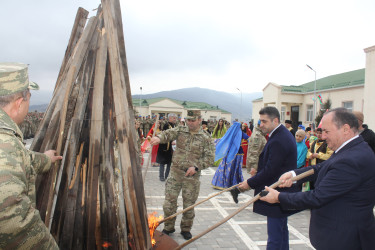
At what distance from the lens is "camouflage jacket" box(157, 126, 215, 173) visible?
13.9ft

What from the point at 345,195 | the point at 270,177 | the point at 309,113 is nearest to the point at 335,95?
the point at 309,113

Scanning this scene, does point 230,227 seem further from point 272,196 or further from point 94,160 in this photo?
point 94,160

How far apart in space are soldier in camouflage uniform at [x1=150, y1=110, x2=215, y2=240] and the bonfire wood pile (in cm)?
160

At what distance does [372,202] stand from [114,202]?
2251 millimetres

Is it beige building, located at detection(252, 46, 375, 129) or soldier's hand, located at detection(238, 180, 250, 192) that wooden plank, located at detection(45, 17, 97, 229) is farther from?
beige building, located at detection(252, 46, 375, 129)

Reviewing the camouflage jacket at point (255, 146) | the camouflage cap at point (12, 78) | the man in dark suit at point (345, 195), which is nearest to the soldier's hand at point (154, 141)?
the man in dark suit at point (345, 195)

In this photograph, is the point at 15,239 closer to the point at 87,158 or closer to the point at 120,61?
the point at 87,158

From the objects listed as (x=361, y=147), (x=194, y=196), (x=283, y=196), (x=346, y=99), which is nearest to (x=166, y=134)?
(x=194, y=196)

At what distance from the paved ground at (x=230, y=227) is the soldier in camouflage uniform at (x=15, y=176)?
9.67 ft

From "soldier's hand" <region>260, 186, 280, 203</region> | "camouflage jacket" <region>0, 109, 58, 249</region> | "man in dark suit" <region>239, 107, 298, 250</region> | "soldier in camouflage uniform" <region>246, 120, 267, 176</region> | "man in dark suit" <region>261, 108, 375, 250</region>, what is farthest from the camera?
"soldier in camouflage uniform" <region>246, 120, 267, 176</region>

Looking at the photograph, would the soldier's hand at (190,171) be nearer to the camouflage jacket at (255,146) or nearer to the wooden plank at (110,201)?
the wooden plank at (110,201)

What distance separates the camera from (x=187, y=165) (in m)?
4.20

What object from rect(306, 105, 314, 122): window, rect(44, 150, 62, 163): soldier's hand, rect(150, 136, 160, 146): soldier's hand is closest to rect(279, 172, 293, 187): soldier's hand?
rect(150, 136, 160, 146): soldier's hand

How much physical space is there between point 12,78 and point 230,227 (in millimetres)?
4330
